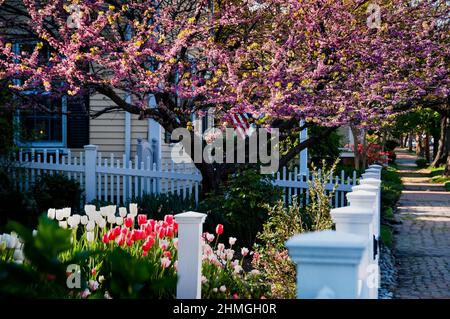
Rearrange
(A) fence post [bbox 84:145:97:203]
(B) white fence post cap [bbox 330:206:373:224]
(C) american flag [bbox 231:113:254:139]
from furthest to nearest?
(A) fence post [bbox 84:145:97:203]
(C) american flag [bbox 231:113:254:139]
(B) white fence post cap [bbox 330:206:373:224]

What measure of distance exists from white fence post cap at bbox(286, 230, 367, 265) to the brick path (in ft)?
19.7

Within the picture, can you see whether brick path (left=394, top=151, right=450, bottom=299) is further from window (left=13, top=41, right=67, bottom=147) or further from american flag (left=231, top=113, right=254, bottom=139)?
window (left=13, top=41, right=67, bottom=147)

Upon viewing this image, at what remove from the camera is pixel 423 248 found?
11.6 m

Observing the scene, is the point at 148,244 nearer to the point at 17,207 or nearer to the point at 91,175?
the point at 17,207

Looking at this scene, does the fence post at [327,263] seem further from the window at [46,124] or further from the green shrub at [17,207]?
the window at [46,124]

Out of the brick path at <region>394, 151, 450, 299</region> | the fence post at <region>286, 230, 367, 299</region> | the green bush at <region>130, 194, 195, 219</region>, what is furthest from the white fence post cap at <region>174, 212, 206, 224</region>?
the green bush at <region>130, 194, 195, 219</region>

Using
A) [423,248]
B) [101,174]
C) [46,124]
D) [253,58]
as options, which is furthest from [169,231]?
[46,124]

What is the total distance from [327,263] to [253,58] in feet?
29.6

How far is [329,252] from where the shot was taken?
7.42 ft

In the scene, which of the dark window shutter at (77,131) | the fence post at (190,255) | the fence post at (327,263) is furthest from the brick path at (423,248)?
the dark window shutter at (77,131)

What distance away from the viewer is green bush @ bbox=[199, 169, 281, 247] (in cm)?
1005

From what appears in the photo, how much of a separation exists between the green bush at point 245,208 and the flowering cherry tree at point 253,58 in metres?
1.04
